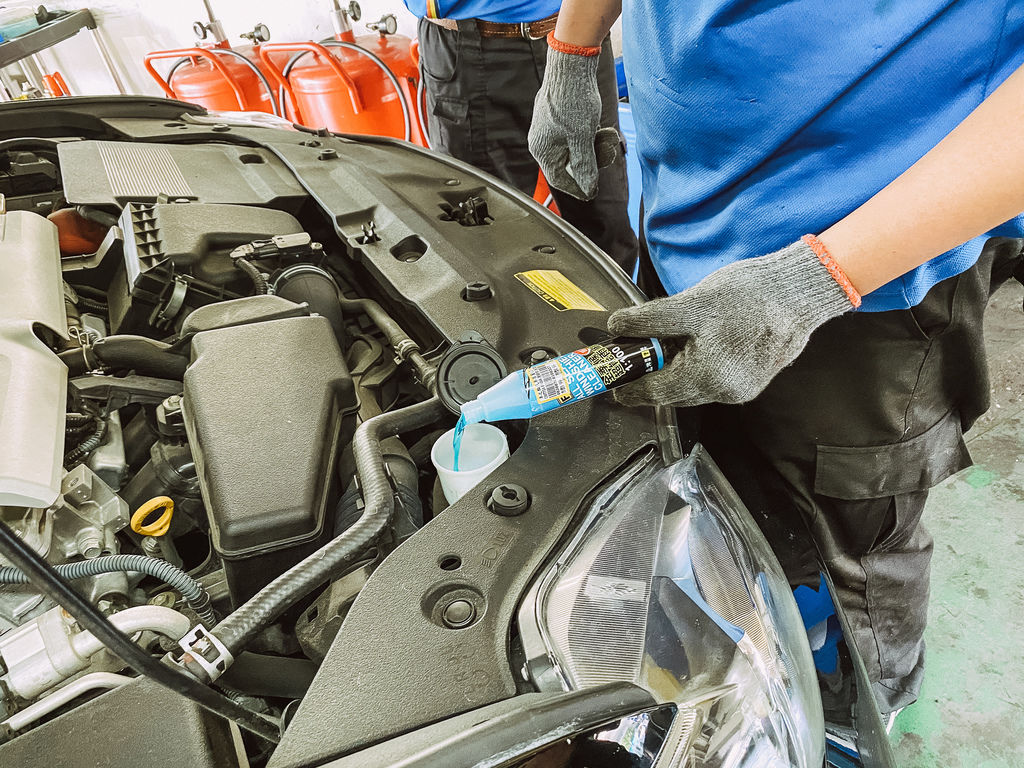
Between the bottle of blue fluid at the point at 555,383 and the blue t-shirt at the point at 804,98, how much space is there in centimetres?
27

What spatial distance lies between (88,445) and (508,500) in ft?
2.10

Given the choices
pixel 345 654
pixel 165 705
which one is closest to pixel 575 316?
pixel 345 654

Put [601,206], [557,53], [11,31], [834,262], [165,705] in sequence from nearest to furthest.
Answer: [165,705] < [834,262] < [557,53] < [601,206] < [11,31]

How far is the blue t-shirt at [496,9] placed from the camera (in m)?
2.02

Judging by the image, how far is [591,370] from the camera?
79 centimetres

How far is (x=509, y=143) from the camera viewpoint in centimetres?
229

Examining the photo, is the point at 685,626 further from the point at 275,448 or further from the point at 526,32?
the point at 526,32

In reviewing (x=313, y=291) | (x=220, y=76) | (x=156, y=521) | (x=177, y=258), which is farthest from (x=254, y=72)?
(x=156, y=521)

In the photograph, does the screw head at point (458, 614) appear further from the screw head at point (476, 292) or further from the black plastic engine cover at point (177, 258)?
the black plastic engine cover at point (177, 258)

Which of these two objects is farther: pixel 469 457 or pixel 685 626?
pixel 469 457

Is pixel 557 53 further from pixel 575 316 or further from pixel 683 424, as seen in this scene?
pixel 683 424

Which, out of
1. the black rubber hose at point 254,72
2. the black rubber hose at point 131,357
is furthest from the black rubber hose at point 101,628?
the black rubber hose at point 254,72

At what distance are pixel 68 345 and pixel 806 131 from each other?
1.14m

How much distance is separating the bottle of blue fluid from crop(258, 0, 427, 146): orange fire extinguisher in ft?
9.72
